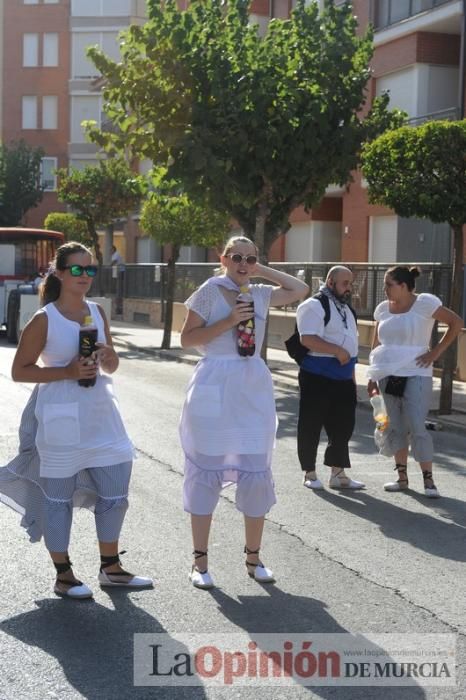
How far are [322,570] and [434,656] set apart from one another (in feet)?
4.88

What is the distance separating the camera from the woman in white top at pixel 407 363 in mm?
8633

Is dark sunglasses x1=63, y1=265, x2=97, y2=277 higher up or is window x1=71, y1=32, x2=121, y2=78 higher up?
window x1=71, y1=32, x2=121, y2=78

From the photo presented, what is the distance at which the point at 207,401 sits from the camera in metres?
5.91

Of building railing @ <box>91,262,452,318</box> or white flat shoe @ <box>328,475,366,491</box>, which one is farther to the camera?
building railing @ <box>91,262,452,318</box>

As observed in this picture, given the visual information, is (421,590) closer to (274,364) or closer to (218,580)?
(218,580)

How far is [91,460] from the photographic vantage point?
570cm

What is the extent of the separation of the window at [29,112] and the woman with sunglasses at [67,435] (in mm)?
53726

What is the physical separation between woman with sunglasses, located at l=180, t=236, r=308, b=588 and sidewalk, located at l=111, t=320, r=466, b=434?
7100 millimetres

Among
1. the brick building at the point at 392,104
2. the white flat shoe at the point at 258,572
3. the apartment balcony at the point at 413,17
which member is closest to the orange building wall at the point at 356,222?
the brick building at the point at 392,104

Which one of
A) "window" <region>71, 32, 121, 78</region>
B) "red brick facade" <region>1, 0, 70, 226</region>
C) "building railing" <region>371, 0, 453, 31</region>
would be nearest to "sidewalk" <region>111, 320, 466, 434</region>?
"building railing" <region>371, 0, 453, 31</region>

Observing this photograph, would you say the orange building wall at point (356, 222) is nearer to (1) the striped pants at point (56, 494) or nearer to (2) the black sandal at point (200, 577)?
(2) the black sandal at point (200, 577)

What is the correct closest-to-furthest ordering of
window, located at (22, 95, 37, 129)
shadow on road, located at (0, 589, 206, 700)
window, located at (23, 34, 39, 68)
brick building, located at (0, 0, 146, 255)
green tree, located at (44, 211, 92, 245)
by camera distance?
shadow on road, located at (0, 589, 206, 700) < green tree, located at (44, 211, 92, 245) < brick building, located at (0, 0, 146, 255) < window, located at (23, 34, 39, 68) < window, located at (22, 95, 37, 129)

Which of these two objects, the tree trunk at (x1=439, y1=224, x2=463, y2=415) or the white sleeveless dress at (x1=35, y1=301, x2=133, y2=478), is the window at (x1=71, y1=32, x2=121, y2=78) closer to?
the tree trunk at (x1=439, y1=224, x2=463, y2=415)

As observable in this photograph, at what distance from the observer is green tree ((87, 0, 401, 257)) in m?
17.0
